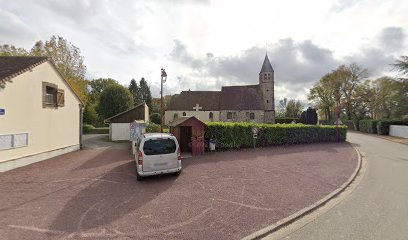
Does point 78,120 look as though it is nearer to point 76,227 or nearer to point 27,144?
point 27,144

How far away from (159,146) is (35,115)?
27.8 feet

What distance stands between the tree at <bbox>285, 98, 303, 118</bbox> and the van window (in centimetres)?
5983

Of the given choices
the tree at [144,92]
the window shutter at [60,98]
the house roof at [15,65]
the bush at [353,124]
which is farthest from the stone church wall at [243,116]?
the house roof at [15,65]

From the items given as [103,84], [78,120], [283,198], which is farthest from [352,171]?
[103,84]

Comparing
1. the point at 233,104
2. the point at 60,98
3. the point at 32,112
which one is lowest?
the point at 32,112

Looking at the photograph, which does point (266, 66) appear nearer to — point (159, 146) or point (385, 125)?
point (385, 125)

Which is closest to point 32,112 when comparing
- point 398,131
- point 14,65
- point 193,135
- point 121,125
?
point 14,65

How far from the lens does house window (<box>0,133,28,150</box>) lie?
9.56m

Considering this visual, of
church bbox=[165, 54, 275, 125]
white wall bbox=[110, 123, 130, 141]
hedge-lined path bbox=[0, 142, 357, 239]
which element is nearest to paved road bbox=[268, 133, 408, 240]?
hedge-lined path bbox=[0, 142, 357, 239]

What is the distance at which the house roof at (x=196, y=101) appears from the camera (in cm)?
4591

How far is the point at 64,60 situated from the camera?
25688mm

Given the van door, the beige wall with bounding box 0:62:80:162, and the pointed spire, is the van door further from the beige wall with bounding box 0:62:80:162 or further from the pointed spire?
the pointed spire

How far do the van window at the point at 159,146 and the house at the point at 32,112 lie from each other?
7.23m

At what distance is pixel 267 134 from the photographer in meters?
16.7
